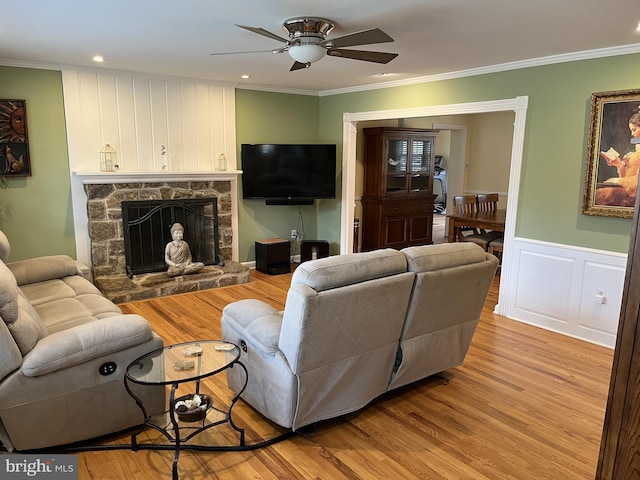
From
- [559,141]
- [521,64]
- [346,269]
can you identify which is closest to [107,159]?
[346,269]

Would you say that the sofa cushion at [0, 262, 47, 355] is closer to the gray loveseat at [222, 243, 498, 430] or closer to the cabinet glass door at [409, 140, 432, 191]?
the gray loveseat at [222, 243, 498, 430]

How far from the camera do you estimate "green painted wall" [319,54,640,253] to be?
3.72 meters

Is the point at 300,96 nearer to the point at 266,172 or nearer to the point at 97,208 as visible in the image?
the point at 266,172

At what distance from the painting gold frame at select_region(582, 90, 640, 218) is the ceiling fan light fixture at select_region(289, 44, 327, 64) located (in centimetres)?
235

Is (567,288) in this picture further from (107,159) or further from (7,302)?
→ (107,159)

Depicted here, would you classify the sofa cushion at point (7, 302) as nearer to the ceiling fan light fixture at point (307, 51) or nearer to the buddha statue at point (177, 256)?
the ceiling fan light fixture at point (307, 51)

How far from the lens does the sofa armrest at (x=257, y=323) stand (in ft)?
7.87

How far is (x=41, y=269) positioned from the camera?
3816mm

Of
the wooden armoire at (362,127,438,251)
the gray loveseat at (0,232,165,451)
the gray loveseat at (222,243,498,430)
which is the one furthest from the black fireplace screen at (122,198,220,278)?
the gray loveseat at (222,243,498,430)

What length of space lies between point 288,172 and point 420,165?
2545 millimetres

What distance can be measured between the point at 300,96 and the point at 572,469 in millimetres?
5404

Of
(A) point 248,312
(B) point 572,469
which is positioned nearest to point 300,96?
(A) point 248,312

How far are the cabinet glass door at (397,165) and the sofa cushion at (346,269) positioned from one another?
4736 mm

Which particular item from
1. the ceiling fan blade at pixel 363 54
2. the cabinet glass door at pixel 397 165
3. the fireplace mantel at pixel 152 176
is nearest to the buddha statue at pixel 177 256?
the fireplace mantel at pixel 152 176
